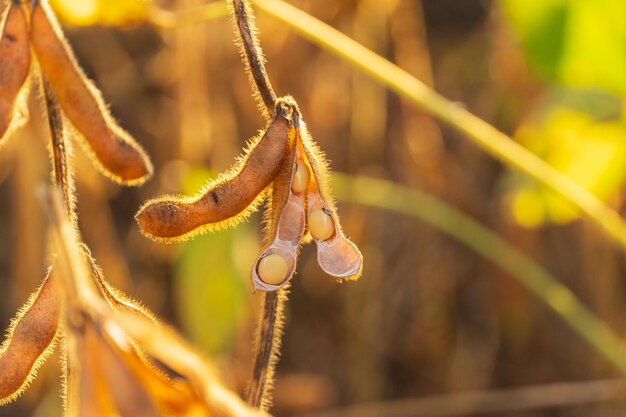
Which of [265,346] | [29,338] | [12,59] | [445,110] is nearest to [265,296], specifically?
[265,346]

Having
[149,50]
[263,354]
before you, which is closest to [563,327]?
[149,50]

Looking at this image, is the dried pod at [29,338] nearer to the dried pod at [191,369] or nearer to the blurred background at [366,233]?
the dried pod at [191,369]

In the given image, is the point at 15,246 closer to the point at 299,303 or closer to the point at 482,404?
the point at 299,303

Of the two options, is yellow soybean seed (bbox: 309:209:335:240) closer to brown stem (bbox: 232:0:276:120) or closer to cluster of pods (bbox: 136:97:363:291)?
cluster of pods (bbox: 136:97:363:291)

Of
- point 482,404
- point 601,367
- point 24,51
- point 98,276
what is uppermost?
point 601,367

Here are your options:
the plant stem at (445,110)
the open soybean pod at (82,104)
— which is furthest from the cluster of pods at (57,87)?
the plant stem at (445,110)

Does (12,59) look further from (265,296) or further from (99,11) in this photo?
(99,11)
